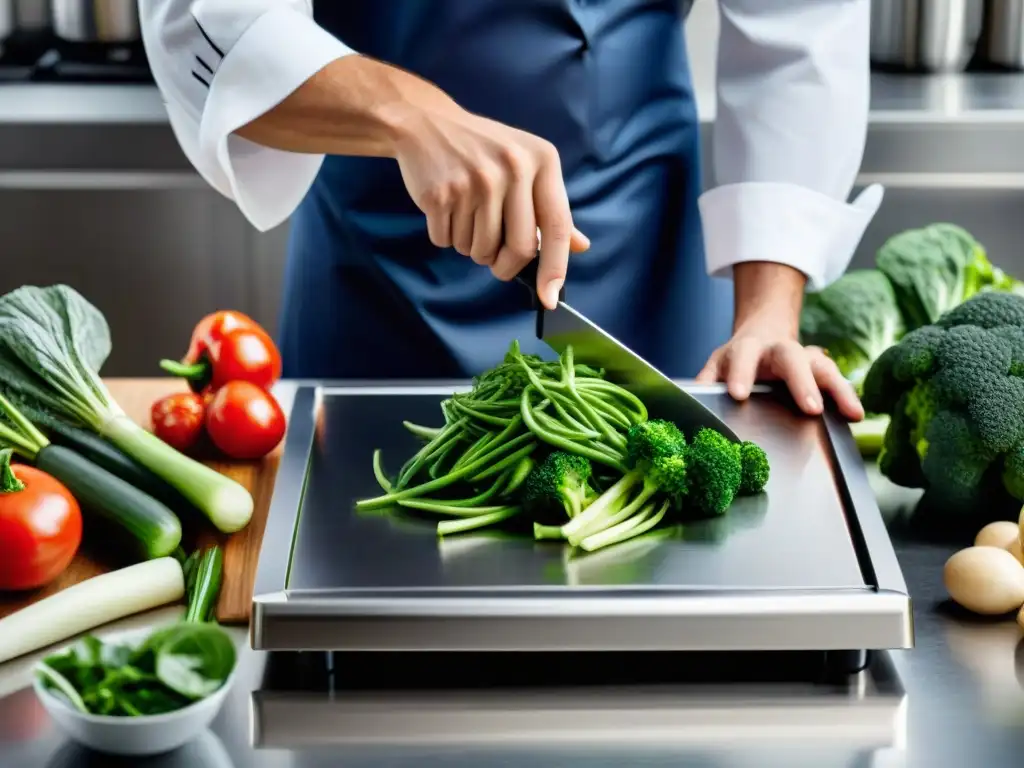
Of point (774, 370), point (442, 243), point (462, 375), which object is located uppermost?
point (442, 243)

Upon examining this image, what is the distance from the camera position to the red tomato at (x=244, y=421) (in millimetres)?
1389

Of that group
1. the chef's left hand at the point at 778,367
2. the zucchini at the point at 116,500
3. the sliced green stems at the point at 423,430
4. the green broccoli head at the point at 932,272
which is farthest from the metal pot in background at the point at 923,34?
the zucchini at the point at 116,500

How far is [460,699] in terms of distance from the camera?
39.4 inches

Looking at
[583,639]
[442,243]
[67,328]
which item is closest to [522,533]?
[583,639]

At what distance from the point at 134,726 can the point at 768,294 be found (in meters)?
0.93

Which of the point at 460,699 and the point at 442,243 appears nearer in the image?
the point at 460,699

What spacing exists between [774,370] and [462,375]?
40 centimetres

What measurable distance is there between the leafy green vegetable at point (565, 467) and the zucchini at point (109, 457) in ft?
0.64

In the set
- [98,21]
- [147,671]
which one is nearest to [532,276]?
[147,671]

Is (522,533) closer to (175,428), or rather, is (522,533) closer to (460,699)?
(460,699)

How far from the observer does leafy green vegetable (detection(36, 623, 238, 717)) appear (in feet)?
2.92

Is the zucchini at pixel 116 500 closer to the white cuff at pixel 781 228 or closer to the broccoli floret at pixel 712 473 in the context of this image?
the broccoli floret at pixel 712 473

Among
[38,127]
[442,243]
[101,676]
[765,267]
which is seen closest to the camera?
[101,676]

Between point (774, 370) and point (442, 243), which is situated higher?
point (442, 243)
